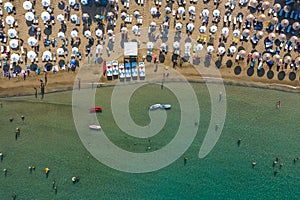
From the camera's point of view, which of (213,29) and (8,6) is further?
(213,29)

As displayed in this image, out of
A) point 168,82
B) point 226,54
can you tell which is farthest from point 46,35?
point 226,54

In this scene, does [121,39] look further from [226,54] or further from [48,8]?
[226,54]

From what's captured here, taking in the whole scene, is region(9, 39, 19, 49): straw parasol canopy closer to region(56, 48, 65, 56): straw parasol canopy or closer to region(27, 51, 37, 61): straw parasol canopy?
region(27, 51, 37, 61): straw parasol canopy

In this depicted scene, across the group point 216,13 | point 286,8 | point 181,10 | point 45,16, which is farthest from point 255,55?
point 45,16

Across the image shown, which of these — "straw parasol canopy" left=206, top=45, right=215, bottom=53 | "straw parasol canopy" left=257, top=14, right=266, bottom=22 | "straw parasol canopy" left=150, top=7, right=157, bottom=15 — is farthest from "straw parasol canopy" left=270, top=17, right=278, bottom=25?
"straw parasol canopy" left=150, top=7, right=157, bottom=15

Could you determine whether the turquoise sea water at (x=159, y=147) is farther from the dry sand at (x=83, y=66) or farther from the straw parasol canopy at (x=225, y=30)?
the straw parasol canopy at (x=225, y=30)

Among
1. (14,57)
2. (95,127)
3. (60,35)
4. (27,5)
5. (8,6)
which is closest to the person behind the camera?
(8,6)

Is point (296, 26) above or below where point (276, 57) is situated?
above

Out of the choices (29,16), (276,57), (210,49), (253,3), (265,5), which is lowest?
(276,57)

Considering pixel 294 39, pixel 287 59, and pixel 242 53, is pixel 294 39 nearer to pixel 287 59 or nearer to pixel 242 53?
pixel 287 59
